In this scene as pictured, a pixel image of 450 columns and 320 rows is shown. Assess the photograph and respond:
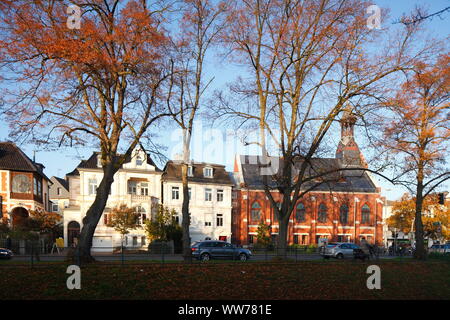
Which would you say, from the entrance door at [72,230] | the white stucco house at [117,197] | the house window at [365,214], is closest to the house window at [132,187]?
the white stucco house at [117,197]

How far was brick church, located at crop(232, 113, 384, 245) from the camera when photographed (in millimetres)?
58125

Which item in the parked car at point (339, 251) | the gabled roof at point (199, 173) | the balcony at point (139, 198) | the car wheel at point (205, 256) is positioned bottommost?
the parked car at point (339, 251)

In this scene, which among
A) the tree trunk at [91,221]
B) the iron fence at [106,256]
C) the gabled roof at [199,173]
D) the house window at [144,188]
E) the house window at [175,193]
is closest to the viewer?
the iron fence at [106,256]

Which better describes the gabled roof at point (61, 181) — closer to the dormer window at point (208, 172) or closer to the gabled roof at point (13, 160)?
the gabled roof at point (13, 160)

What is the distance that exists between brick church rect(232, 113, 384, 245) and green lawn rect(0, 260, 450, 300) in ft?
110

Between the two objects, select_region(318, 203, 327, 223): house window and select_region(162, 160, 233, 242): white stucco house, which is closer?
select_region(162, 160, 233, 242): white stucco house

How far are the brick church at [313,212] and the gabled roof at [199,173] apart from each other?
289 centimetres

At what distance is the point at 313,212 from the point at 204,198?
53.9 ft

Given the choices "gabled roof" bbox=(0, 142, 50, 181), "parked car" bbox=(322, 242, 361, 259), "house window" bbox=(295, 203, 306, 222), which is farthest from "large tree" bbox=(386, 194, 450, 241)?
"gabled roof" bbox=(0, 142, 50, 181)

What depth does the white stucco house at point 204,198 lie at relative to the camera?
53781 millimetres

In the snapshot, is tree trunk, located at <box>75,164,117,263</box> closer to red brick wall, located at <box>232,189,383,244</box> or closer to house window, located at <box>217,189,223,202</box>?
house window, located at <box>217,189,223,202</box>
